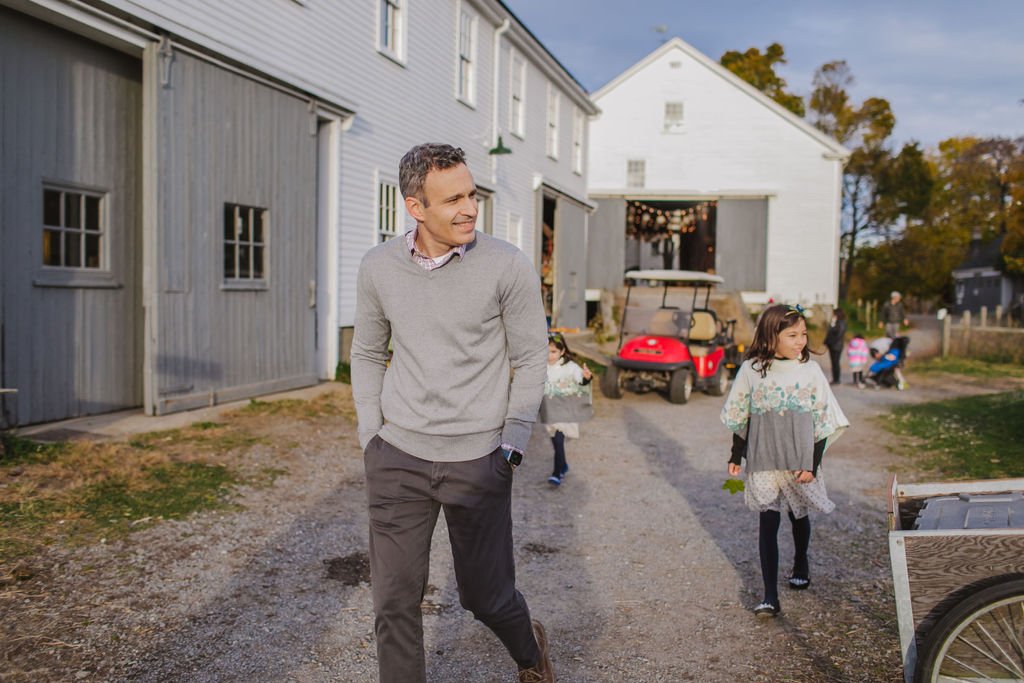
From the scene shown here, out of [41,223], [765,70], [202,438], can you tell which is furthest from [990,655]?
[765,70]

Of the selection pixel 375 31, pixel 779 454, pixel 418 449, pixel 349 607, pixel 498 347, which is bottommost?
pixel 349 607

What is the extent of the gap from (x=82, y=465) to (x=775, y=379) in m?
5.02

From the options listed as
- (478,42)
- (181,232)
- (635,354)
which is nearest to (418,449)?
(181,232)

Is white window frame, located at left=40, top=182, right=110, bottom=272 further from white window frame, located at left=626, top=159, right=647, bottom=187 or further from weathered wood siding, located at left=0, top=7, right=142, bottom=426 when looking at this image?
white window frame, located at left=626, top=159, right=647, bottom=187

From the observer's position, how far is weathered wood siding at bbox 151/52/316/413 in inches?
352

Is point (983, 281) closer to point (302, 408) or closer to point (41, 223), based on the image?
point (302, 408)

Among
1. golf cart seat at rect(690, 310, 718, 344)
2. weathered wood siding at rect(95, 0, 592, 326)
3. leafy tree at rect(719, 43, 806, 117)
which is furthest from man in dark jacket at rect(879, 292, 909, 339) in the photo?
leafy tree at rect(719, 43, 806, 117)

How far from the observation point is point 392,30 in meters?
14.4

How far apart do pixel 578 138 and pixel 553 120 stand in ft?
10.0

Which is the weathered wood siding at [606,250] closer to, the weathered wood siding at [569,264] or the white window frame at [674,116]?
the weathered wood siding at [569,264]

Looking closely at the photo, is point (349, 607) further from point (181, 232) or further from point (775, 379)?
point (181, 232)

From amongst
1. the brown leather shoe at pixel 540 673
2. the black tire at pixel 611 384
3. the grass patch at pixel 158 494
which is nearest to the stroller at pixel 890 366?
the black tire at pixel 611 384

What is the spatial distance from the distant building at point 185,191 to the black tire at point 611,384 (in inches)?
162

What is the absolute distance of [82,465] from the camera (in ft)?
21.5
